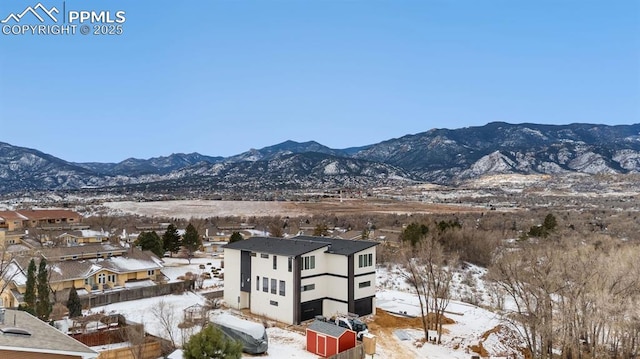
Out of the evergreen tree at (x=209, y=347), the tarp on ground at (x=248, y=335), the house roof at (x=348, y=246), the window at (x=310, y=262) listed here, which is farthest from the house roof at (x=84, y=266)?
the evergreen tree at (x=209, y=347)

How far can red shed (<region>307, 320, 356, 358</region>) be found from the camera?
25422 mm

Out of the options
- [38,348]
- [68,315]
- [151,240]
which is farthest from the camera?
[151,240]

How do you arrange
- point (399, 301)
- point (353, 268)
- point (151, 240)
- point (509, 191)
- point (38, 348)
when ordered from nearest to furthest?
1. point (38, 348)
2. point (353, 268)
3. point (399, 301)
4. point (151, 240)
5. point (509, 191)

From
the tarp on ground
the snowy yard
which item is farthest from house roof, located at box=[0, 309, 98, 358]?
the tarp on ground

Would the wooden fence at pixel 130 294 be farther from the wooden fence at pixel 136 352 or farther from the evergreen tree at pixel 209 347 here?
the evergreen tree at pixel 209 347

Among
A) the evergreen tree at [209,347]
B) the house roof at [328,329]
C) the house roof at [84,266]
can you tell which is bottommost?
the house roof at [328,329]

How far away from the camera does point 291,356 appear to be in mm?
25672

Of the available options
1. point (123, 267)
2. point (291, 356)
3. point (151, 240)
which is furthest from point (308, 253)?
point (151, 240)

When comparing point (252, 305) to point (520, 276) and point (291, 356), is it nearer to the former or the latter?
point (291, 356)

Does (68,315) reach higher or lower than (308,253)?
lower

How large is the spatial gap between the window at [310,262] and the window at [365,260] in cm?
312

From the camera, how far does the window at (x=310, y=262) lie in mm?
32469

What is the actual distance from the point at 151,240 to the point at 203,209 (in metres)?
77.9

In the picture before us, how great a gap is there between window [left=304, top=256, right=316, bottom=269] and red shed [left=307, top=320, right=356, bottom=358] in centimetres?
612
